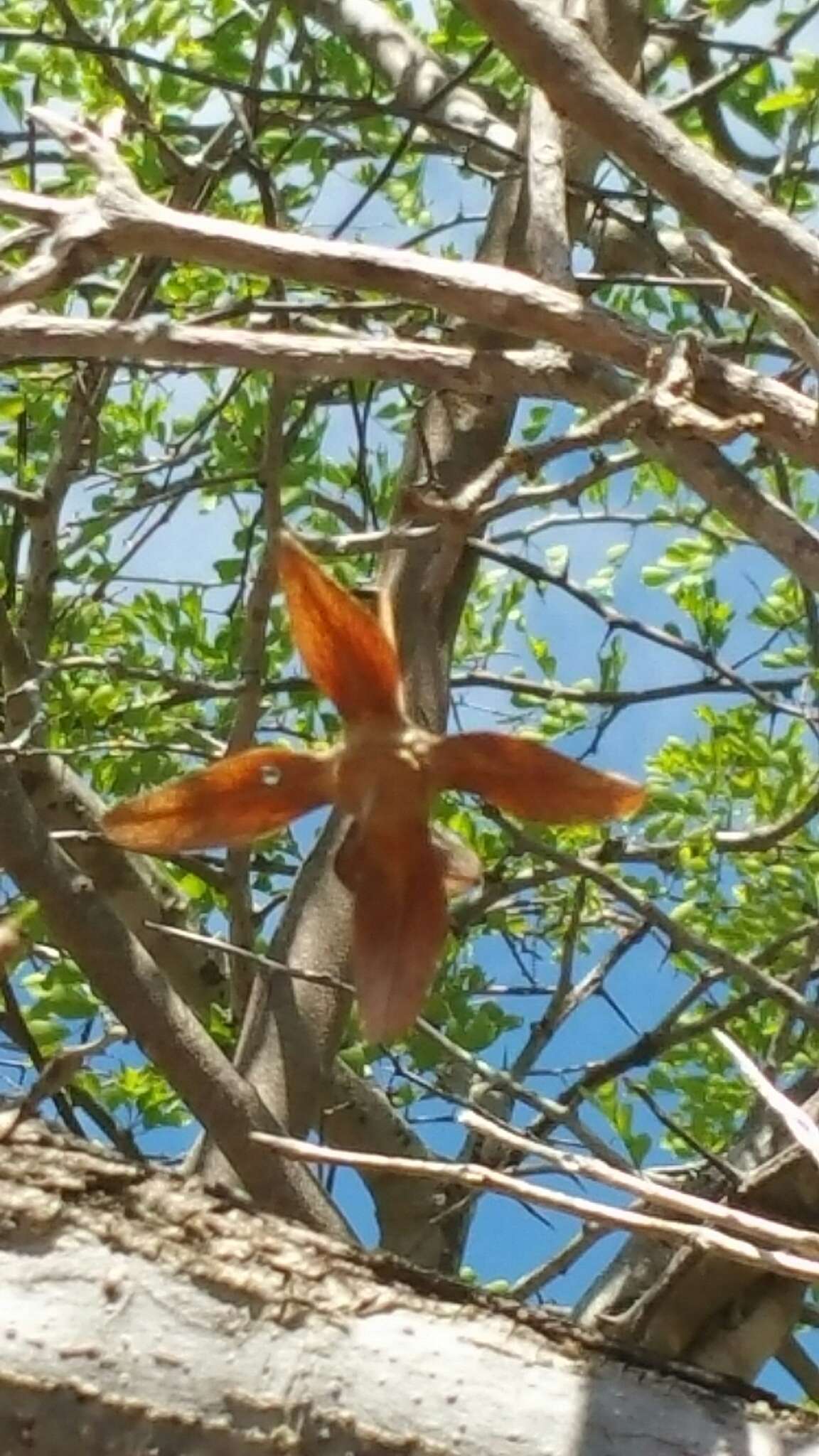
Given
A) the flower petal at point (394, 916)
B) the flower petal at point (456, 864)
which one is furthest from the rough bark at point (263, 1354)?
the flower petal at point (456, 864)

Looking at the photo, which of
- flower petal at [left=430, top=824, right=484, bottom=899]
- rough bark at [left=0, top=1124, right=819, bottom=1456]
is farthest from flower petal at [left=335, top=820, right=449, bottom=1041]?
rough bark at [left=0, top=1124, right=819, bottom=1456]

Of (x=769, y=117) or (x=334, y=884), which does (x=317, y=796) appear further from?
(x=769, y=117)

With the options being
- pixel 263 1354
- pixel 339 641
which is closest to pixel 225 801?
pixel 339 641

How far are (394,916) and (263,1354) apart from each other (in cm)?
44

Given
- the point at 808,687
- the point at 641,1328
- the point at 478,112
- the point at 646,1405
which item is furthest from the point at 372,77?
the point at 646,1405

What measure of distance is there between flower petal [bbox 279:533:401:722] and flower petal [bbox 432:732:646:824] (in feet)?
0.22

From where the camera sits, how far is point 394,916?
1.56m

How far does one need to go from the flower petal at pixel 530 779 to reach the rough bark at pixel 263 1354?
1.26 ft

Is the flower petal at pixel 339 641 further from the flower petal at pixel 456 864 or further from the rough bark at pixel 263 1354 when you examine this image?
the rough bark at pixel 263 1354

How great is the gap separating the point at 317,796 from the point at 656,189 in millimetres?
553

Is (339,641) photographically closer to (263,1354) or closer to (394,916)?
(394,916)

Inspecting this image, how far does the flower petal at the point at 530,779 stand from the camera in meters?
1.50

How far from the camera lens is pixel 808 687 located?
344 cm

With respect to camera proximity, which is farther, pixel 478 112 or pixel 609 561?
pixel 609 561
